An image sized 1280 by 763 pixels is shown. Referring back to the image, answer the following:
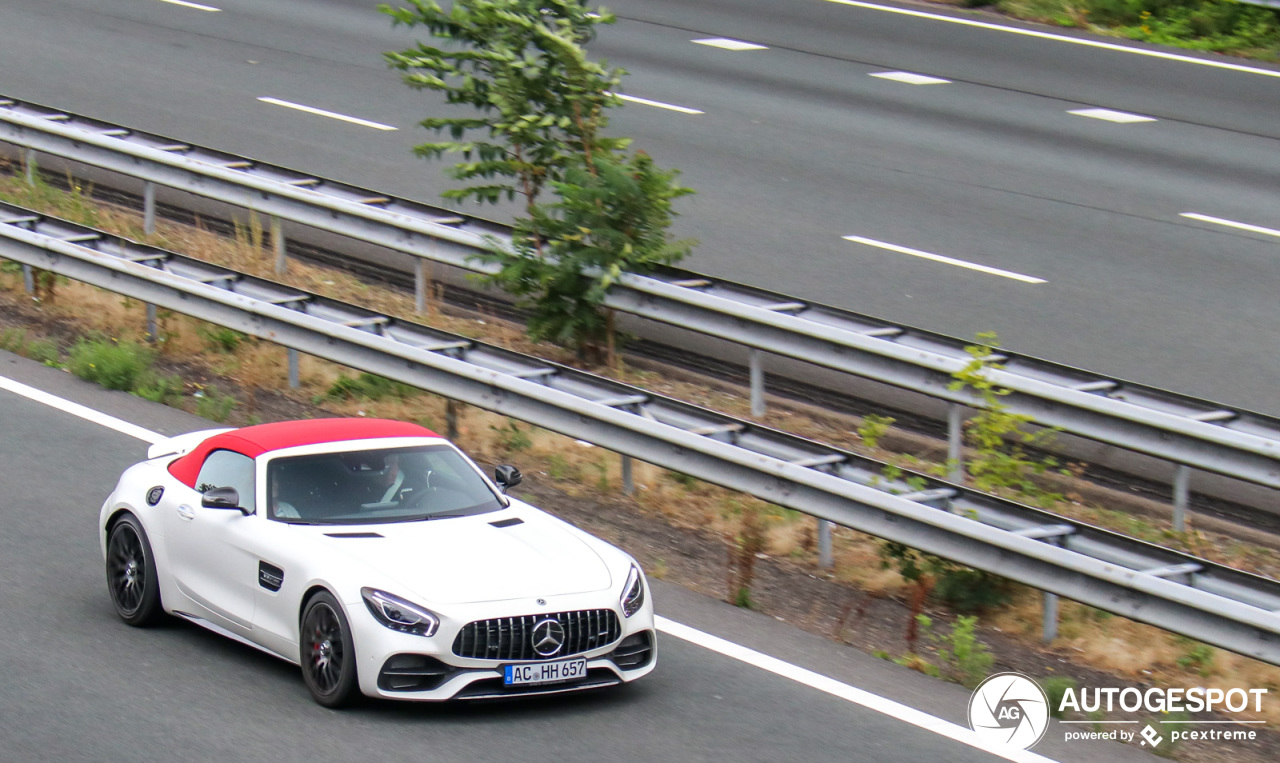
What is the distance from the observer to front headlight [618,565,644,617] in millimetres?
8234

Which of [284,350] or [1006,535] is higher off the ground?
[1006,535]

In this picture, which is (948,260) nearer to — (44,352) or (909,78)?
(909,78)

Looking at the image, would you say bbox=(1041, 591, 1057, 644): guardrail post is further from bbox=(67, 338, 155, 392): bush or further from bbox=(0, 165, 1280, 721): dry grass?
bbox=(67, 338, 155, 392): bush

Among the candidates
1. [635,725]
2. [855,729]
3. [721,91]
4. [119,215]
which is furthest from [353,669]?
[721,91]

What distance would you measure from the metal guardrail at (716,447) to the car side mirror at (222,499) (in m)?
2.82

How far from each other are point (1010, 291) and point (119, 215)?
8.65 m

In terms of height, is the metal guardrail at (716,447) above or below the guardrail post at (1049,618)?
above

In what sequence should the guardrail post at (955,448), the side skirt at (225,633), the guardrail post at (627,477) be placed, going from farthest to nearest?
1. the guardrail post at (627,477)
2. the guardrail post at (955,448)
3. the side skirt at (225,633)

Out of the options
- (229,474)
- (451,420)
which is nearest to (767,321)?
(451,420)

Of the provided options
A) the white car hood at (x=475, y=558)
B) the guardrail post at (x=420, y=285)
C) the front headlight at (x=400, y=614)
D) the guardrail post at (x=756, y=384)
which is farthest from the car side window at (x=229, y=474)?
the guardrail post at (x=420, y=285)

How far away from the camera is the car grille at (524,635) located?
776 centimetres

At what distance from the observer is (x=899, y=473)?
31.4ft

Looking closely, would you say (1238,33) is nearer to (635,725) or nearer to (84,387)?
(84,387)

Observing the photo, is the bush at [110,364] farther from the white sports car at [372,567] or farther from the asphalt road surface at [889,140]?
the white sports car at [372,567]
